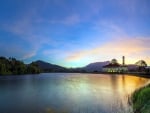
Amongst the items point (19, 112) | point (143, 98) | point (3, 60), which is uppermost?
point (3, 60)

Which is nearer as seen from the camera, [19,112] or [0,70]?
[19,112]

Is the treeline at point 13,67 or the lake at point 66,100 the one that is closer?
the lake at point 66,100

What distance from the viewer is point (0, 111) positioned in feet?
76.7

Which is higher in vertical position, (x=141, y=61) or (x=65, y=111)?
(x=141, y=61)

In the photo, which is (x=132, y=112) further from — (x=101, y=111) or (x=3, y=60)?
(x=3, y=60)

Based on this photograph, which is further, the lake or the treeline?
the treeline

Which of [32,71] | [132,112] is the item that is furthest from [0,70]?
[132,112]

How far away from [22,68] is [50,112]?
16134cm

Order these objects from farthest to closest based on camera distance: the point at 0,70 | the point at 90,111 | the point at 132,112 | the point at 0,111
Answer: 1. the point at 0,70
2. the point at 0,111
3. the point at 90,111
4. the point at 132,112

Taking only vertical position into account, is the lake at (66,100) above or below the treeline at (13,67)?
below

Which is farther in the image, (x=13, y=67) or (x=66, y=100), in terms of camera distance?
(x=13, y=67)

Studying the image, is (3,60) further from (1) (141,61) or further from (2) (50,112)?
(2) (50,112)

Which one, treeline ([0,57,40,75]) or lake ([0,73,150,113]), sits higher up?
treeline ([0,57,40,75])

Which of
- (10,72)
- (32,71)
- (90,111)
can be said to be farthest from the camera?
(32,71)
